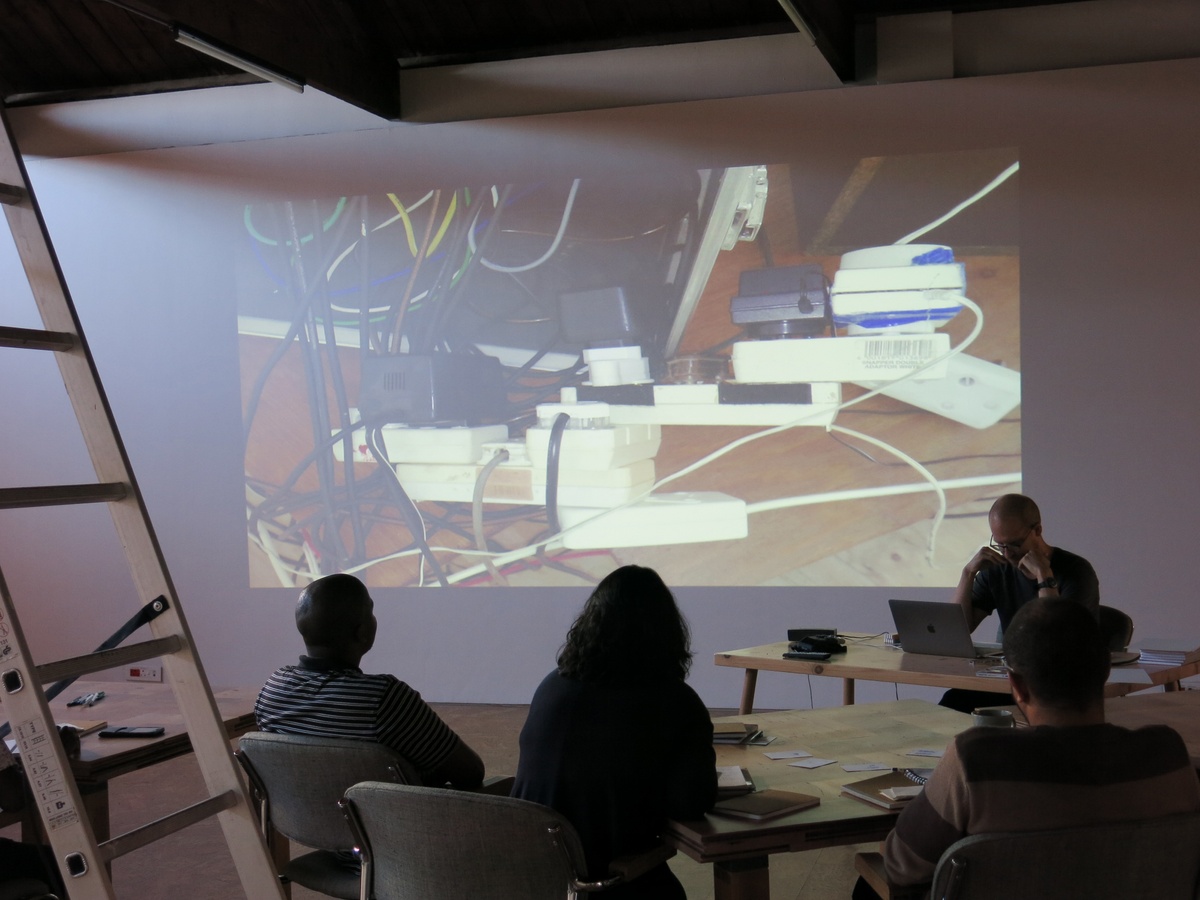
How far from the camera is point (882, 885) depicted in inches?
76.2

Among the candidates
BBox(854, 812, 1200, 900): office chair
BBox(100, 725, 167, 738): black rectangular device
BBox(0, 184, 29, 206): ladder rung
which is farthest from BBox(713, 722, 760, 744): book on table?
BBox(0, 184, 29, 206): ladder rung

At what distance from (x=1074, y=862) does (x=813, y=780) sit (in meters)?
0.70

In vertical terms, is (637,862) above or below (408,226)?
below

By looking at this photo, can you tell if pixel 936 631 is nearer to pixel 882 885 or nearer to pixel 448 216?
pixel 882 885

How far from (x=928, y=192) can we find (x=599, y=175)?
1.62m

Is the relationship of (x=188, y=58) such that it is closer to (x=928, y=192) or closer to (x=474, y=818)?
(x=928, y=192)

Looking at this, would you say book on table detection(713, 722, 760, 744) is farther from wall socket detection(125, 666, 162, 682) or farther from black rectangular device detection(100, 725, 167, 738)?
wall socket detection(125, 666, 162, 682)

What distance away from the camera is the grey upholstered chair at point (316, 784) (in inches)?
87.3

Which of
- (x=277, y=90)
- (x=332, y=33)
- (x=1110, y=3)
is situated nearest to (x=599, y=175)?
(x=332, y=33)

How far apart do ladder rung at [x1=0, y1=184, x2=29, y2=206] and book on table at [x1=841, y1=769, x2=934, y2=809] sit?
73.3 inches

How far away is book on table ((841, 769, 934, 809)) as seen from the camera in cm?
203

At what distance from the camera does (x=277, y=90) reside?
6.30 metres

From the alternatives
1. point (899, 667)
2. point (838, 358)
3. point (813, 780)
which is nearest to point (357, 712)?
point (813, 780)

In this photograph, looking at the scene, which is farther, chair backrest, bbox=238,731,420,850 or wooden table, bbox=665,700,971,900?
chair backrest, bbox=238,731,420,850
